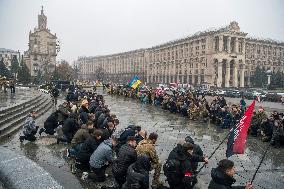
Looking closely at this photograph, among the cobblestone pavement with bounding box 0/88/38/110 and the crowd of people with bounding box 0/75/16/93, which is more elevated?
the crowd of people with bounding box 0/75/16/93

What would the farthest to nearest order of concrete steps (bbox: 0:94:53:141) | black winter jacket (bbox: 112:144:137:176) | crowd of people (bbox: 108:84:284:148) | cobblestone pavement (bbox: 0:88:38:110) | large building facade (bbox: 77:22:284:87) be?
large building facade (bbox: 77:22:284:87)
cobblestone pavement (bbox: 0:88:38:110)
crowd of people (bbox: 108:84:284:148)
concrete steps (bbox: 0:94:53:141)
black winter jacket (bbox: 112:144:137:176)

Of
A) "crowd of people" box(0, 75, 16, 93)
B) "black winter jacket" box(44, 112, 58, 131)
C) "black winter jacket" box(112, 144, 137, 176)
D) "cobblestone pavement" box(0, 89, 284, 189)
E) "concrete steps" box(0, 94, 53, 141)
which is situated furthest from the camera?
"crowd of people" box(0, 75, 16, 93)

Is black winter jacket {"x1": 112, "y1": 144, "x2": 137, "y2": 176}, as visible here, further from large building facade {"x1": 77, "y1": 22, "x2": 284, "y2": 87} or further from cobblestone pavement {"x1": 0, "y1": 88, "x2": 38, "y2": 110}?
large building facade {"x1": 77, "y1": 22, "x2": 284, "y2": 87}

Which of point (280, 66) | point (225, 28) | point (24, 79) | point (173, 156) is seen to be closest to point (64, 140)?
point (173, 156)

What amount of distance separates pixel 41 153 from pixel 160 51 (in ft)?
388

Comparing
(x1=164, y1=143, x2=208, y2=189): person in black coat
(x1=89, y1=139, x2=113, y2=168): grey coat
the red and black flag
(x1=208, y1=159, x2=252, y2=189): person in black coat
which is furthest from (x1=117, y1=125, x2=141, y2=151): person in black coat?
(x1=208, y1=159, x2=252, y2=189): person in black coat

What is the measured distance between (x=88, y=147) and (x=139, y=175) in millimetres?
2577

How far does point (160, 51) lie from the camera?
12725 centimetres

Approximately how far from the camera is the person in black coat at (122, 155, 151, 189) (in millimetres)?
6102

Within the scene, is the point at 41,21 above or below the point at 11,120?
above

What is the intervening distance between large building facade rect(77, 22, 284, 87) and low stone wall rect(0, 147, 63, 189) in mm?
94671

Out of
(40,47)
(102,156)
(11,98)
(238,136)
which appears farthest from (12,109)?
(40,47)

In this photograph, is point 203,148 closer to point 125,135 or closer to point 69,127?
point 125,135

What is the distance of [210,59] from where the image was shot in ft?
324
